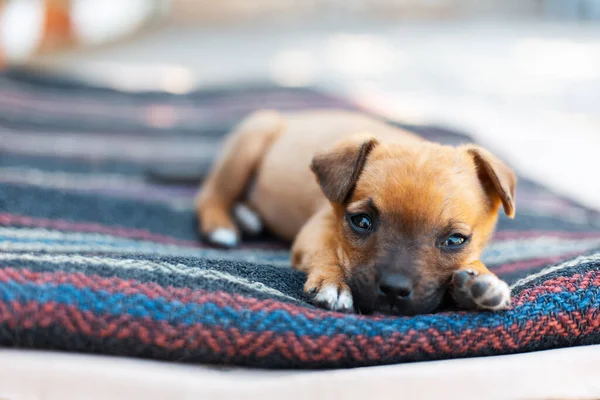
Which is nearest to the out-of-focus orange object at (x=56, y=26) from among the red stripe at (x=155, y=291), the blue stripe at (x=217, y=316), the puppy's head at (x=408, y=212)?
the puppy's head at (x=408, y=212)

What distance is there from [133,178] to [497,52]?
418 inches

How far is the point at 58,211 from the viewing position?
13.2 ft

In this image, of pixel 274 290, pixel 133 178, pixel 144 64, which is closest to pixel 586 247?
pixel 274 290

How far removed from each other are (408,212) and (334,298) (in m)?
0.50

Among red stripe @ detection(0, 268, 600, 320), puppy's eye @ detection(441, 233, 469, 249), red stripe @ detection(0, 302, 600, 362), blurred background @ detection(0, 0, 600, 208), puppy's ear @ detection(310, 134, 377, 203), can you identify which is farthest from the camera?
blurred background @ detection(0, 0, 600, 208)

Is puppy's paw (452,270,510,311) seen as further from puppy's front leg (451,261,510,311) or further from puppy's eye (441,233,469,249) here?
puppy's eye (441,233,469,249)

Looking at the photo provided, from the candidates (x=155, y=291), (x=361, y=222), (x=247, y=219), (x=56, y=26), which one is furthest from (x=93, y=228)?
(x=56, y=26)

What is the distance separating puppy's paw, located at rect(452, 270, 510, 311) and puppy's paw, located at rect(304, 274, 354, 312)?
0.47 meters

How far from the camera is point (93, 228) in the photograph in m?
3.88

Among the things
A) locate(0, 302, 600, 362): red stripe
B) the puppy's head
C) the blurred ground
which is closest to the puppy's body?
the puppy's head

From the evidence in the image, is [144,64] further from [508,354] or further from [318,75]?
[508,354]

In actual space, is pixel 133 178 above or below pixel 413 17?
below

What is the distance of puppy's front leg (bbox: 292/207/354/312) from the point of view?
274 cm

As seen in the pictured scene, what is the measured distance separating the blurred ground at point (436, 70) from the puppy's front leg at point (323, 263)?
2.86 metres
